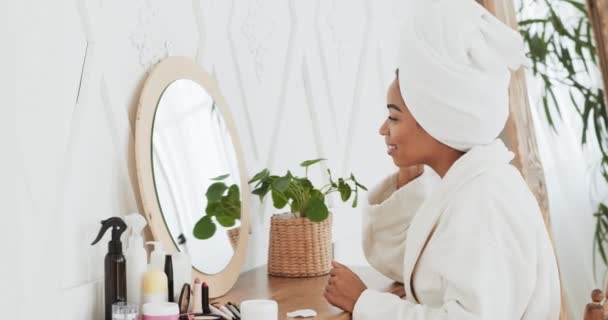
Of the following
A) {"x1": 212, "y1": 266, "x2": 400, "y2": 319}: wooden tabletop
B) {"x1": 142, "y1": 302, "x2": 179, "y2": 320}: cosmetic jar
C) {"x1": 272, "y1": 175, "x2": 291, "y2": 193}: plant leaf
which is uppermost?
{"x1": 272, "y1": 175, "x2": 291, "y2": 193}: plant leaf

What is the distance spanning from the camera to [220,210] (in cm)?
160

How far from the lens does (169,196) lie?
148cm

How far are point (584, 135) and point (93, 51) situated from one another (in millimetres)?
2068

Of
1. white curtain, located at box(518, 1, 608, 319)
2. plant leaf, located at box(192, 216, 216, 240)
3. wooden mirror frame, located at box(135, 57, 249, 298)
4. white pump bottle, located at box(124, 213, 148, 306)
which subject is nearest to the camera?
white pump bottle, located at box(124, 213, 148, 306)

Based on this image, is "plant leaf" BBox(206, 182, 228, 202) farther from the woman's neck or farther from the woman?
the woman's neck

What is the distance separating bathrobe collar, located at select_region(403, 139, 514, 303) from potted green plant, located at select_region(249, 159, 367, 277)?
1.15 ft

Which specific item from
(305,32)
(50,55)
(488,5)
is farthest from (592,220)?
(50,55)

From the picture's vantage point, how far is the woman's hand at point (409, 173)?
1.71m

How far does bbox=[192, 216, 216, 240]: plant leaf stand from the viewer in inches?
60.6

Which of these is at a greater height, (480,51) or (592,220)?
(480,51)

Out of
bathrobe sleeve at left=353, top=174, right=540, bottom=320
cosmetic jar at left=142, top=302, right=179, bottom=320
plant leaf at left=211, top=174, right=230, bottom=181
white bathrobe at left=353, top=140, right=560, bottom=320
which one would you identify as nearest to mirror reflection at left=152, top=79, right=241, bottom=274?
plant leaf at left=211, top=174, right=230, bottom=181

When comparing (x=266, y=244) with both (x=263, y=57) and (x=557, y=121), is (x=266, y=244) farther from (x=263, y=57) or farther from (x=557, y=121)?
(x=557, y=121)

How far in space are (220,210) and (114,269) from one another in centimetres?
38

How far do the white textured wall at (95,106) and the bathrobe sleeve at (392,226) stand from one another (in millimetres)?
301
